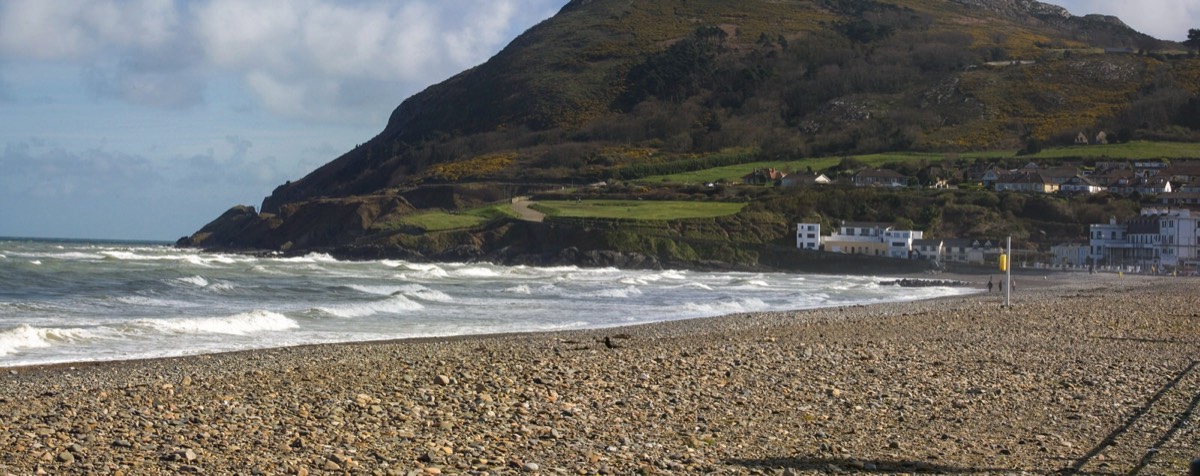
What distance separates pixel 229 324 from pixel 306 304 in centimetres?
773

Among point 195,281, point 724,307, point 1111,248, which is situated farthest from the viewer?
point 1111,248

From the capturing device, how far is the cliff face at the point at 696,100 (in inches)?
3757

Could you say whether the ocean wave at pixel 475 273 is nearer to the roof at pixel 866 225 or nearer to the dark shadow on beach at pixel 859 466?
the roof at pixel 866 225

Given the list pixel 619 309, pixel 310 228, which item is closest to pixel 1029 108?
pixel 310 228

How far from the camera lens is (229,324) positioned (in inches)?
912

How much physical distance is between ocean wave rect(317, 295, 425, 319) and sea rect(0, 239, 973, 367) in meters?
0.05

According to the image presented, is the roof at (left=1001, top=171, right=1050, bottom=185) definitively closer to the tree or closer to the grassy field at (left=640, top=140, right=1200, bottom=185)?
the grassy field at (left=640, top=140, right=1200, bottom=185)

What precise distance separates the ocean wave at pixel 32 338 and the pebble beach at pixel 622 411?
289cm

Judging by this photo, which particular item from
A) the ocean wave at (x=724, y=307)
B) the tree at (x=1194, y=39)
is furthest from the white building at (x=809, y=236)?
the tree at (x=1194, y=39)

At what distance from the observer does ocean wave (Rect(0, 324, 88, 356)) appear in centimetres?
1862

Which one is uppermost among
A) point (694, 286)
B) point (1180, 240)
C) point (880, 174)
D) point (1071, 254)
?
point (880, 174)

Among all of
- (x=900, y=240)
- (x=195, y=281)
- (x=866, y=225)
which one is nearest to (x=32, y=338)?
(x=195, y=281)

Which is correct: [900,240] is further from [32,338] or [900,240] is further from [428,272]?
[32,338]

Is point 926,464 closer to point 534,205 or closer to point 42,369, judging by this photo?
point 42,369
